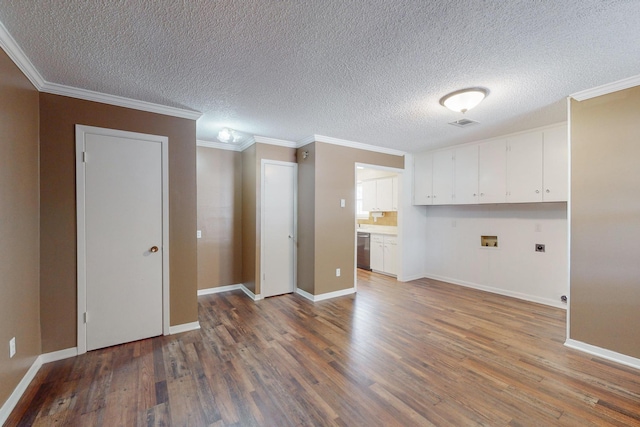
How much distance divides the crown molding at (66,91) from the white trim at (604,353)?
4625 mm

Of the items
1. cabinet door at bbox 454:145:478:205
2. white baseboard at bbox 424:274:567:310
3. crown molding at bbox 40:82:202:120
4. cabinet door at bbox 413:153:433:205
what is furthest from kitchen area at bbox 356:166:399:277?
crown molding at bbox 40:82:202:120

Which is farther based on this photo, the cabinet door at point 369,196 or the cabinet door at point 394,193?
the cabinet door at point 369,196

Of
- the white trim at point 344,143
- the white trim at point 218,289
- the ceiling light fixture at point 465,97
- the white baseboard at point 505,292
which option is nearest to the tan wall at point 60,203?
the white trim at point 218,289

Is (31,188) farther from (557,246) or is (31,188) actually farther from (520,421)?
(557,246)

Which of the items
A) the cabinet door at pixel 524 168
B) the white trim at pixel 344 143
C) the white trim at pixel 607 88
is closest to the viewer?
the white trim at pixel 607 88

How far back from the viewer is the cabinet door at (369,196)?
6.23 meters

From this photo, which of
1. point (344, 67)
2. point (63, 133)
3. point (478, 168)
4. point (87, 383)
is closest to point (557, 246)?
point (478, 168)

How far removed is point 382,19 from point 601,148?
2532 mm

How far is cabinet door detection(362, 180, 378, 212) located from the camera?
20.4 ft

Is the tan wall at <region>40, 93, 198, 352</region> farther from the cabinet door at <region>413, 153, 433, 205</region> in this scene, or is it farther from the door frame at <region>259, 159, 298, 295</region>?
the cabinet door at <region>413, 153, 433, 205</region>

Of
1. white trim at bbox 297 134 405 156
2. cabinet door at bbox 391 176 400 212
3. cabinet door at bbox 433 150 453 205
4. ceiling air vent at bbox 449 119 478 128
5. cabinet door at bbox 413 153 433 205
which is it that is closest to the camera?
ceiling air vent at bbox 449 119 478 128

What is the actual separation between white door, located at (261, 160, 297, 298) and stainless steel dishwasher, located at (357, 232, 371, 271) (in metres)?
2.28

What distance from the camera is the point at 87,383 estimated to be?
216 cm

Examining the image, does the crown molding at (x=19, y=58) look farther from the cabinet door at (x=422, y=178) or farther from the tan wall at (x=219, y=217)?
the cabinet door at (x=422, y=178)
